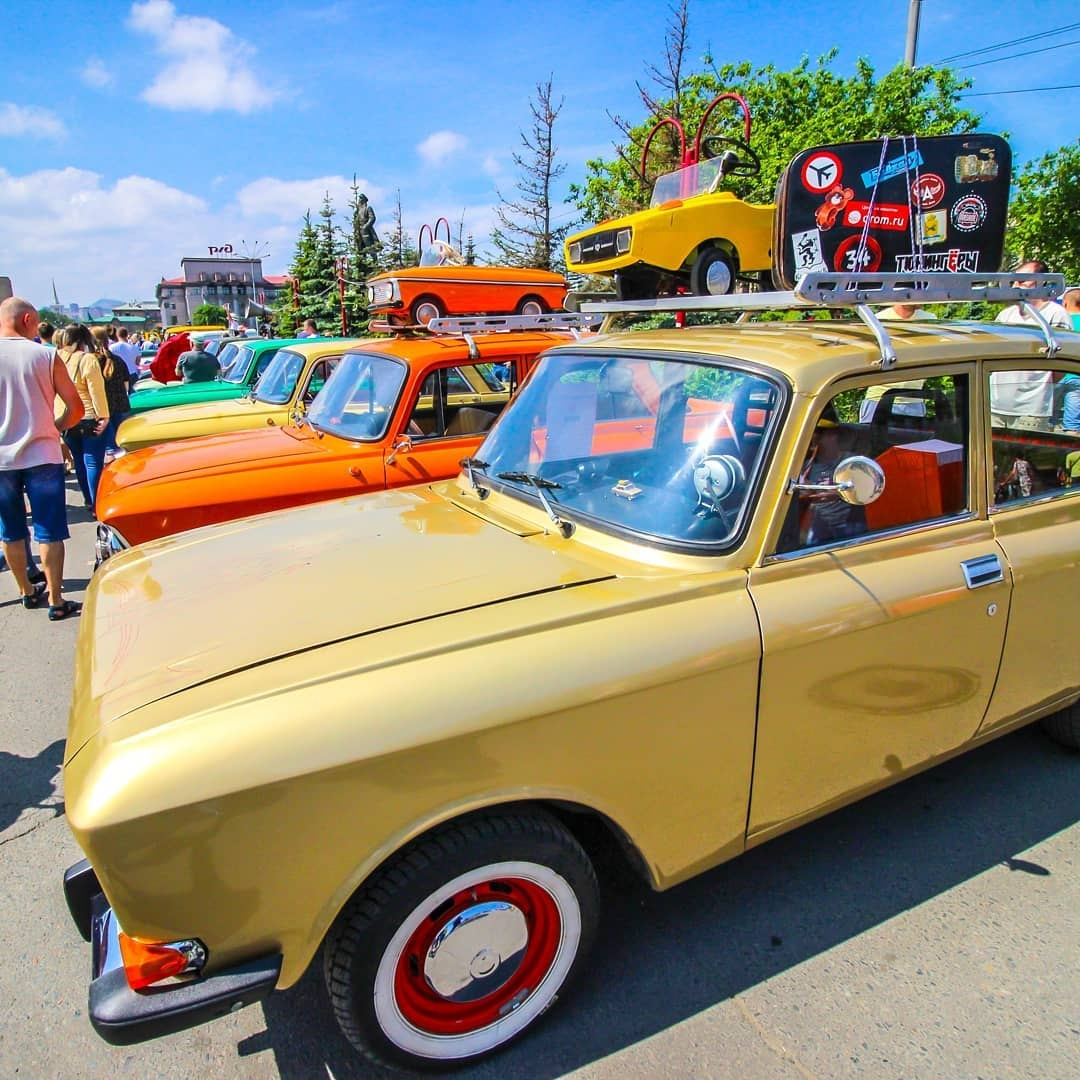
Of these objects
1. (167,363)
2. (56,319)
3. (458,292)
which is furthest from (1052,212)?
(56,319)

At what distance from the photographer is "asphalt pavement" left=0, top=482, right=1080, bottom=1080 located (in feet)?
6.52

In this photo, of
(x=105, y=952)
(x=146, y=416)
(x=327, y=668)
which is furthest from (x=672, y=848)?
(x=146, y=416)

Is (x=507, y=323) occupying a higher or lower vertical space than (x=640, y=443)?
higher

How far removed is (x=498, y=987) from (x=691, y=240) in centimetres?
581

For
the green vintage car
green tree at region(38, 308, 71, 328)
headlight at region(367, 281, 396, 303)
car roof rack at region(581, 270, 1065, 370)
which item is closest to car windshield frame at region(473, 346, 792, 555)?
car roof rack at region(581, 270, 1065, 370)

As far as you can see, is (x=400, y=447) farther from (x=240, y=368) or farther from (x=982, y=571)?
(x=240, y=368)

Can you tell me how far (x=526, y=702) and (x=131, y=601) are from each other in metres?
1.31

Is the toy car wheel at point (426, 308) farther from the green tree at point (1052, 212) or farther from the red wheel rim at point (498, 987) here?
the red wheel rim at point (498, 987)

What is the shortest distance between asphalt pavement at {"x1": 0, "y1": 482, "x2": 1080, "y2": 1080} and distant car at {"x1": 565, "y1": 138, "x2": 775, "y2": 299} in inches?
183

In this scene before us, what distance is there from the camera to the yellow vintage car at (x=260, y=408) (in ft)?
22.2

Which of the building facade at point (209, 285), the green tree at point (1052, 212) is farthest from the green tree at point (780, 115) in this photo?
the building facade at point (209, 285)

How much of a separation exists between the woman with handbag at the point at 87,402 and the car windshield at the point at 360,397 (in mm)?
2738

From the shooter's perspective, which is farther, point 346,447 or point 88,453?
point 88,453

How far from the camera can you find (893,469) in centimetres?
252
